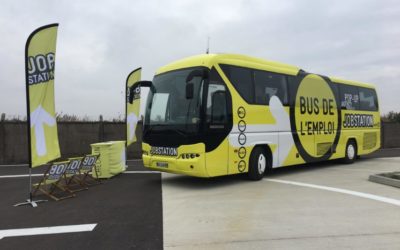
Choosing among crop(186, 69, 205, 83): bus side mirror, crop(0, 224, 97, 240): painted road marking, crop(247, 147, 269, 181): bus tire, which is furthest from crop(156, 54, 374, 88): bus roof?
crop(0, 224, 97, 240): painted road marking

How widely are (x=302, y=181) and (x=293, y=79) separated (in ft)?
12.0

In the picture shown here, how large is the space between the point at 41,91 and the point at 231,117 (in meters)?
4.67

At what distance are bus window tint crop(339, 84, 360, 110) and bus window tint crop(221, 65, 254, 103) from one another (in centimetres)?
599

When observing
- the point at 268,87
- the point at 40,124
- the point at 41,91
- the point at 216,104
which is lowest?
the point at 40,124

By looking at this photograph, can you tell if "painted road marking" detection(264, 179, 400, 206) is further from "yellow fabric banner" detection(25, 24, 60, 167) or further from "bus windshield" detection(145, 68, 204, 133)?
"yellow fabric banner" detection(25, 24, 60, 167)

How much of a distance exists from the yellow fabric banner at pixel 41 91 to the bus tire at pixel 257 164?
5279 millimetres

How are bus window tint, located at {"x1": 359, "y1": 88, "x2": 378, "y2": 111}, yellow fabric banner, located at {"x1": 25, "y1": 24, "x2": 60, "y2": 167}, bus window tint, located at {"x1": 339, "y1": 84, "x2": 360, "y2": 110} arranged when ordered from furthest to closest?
bus window tint, located at {"x1": 359, "y1": 88, "x2": 378, "y2": 111} < bus window tint, located at {"x1": 339, "y1": 84, "x2": 360, "y2": 110} < yellow fabric banner, located at {"x1": 25, "y1": 24, "x2": 60, "y2": 167}

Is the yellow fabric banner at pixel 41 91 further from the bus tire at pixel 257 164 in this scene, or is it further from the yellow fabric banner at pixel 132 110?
the yellow fabric banner at pixel 132 110

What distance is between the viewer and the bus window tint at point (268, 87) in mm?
11297

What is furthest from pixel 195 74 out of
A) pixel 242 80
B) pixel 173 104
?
pixel 242 80

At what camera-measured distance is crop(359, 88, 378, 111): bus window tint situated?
16.8m

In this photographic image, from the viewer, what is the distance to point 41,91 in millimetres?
8648

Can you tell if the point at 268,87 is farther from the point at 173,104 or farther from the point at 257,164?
the point at 173,104

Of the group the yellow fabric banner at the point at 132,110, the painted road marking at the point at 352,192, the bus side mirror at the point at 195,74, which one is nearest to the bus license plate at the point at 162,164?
the bus side mirror at the point at 195,74
